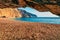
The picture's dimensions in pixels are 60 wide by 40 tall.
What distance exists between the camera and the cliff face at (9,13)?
8188mm

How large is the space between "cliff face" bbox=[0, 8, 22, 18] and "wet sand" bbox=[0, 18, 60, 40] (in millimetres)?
480

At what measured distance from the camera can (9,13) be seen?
829 centimetres

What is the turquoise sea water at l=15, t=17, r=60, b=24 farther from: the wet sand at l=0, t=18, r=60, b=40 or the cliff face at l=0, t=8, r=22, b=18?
the cliff face at l=0, t=8, r=22, b=18

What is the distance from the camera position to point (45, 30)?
6.88 meters

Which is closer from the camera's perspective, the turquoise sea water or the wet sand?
the wet sand

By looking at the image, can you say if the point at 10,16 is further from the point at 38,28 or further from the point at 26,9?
the point at 38,28

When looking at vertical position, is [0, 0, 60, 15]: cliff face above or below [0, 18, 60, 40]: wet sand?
above

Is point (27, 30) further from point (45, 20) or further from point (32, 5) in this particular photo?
point (32, 5)

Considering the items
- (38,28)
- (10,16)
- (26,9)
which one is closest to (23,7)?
(26,9)

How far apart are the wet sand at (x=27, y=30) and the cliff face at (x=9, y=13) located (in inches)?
18.9

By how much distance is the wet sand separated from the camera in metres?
6.29

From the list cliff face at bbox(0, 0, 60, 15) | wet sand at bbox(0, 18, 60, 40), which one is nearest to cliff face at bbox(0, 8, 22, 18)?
cliff face at bbox(0, 0, 60, 15)

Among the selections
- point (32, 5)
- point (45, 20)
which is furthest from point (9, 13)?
point (45, 20)

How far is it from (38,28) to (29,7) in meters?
1.52
